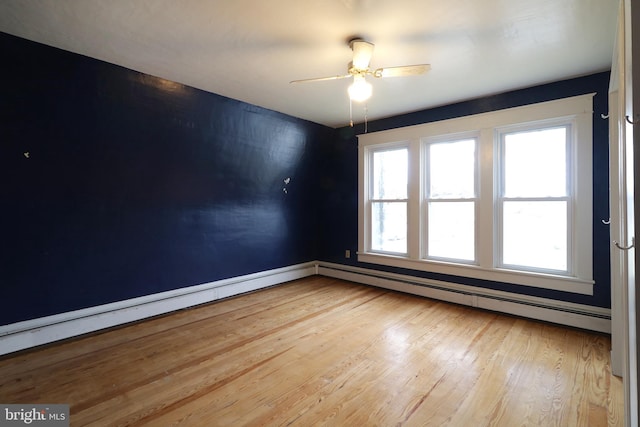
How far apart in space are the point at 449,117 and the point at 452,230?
1.45 metres

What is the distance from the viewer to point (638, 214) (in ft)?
2.91

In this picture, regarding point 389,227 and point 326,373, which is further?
point 389,227

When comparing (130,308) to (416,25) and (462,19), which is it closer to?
(416,25)

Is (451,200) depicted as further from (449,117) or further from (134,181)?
(134,181)

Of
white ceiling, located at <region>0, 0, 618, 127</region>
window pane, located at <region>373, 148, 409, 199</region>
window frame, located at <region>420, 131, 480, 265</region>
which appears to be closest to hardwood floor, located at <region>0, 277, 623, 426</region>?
window frame, located at <region>420, 131, 480, 265</region>

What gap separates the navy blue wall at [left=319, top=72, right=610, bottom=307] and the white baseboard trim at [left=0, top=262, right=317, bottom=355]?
1451mm

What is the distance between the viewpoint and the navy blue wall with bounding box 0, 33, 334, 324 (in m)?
2.42

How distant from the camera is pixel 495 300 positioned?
11.3ft

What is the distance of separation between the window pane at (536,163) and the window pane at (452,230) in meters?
0.52

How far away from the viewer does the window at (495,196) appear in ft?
9.87

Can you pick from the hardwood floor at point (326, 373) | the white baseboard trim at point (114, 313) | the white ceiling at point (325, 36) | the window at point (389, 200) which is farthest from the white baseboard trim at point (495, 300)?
the white ceiling at point (325, 36)

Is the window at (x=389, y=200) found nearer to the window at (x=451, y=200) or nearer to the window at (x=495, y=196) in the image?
the window at (x=495, y=196)

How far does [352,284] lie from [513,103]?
313 centimetres

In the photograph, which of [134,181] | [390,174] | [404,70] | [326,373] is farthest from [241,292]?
[404,70]
